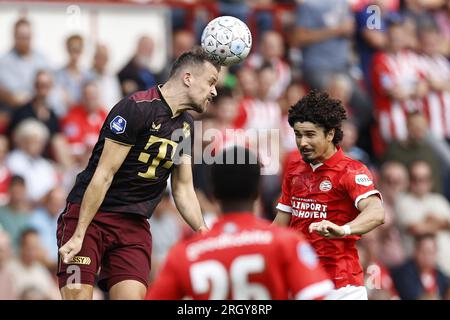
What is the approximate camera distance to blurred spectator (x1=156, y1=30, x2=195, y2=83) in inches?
583

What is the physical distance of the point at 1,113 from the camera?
13.7 m

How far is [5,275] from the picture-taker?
1244 cm

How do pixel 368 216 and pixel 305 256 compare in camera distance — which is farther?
pixel 368 216

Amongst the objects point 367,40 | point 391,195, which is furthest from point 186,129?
point 367,40

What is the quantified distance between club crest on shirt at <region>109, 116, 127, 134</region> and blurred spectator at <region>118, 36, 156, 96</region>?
589 centimetres

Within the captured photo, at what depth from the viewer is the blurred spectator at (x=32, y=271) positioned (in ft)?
41.3

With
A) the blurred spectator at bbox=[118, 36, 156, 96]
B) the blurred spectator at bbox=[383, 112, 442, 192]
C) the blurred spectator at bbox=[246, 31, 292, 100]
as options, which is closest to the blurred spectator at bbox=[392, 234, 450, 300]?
the blurred spectator at bbox=[383, 112, 442, 192]

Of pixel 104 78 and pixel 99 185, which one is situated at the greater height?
pixel 104 78

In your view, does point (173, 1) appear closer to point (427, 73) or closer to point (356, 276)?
point (427, 73)

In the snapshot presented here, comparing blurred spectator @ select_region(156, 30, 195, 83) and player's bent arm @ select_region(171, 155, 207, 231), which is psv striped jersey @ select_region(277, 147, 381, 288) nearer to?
player's bent arm @ select_region(171, 155, 207, 231)

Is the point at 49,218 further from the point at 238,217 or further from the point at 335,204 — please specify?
the point at 238,217

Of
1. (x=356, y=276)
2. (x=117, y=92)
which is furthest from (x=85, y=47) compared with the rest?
(x=356, y=276)

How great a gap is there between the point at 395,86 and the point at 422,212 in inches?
78.1

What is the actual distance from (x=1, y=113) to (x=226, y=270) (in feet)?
27.5
